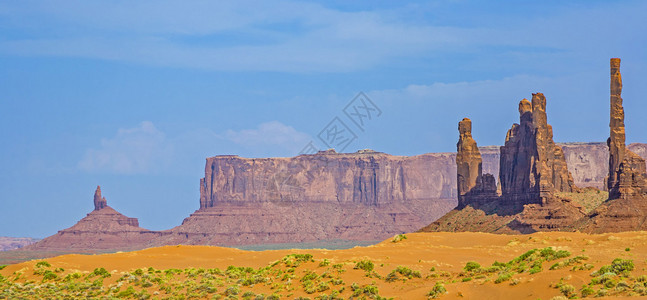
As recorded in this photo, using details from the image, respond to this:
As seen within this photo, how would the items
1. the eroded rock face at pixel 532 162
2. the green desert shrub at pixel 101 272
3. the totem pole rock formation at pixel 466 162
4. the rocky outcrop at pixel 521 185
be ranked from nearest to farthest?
the green desert shrub at pixel 101 272, the rocky outcrop at pixel 521 185, the eroded rock face at pixel 532 162, the totem pole rock formation at pixel 466 162

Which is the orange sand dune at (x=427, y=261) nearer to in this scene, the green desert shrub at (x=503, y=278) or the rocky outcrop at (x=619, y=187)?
the green desert shrub at (x=503, y=278)

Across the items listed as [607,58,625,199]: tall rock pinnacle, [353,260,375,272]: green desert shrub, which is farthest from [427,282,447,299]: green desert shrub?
[607,58,625,199]: tall rock pinnacle

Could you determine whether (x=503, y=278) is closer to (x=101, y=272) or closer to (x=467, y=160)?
(x=101, y=272)

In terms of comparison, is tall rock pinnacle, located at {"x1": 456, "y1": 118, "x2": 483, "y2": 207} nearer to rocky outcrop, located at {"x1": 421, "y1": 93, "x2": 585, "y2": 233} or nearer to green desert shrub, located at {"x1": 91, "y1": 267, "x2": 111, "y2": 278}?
rocky outcrop, located at {"x1": 421, "y1": 93, "x2": 585, "y2": 233}

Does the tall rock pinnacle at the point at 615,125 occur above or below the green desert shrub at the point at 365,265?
above

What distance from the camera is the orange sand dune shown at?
4462 cm

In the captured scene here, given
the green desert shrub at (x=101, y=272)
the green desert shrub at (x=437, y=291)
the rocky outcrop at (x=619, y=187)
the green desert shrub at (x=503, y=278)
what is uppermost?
the rocky outcrop at (x=619, y=187)

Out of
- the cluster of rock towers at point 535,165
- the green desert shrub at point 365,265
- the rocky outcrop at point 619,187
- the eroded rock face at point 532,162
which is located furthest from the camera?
the eroded rock face at point 532,162

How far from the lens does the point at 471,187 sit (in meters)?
154

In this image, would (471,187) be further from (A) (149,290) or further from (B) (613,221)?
(A) (149,290)

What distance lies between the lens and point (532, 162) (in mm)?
138875

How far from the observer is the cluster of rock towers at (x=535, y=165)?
123 m

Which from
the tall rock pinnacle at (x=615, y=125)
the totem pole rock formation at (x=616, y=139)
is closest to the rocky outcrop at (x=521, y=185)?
the totem pole rock formation at (x=616, y=139)

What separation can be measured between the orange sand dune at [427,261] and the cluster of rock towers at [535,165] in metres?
43.3
